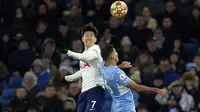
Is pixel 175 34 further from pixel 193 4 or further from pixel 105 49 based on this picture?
pixel 105 49

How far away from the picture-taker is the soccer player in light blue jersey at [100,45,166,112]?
13.9 m

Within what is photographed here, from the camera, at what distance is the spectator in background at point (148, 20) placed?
72.1ft

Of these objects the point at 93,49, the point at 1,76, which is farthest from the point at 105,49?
the point at 1,76

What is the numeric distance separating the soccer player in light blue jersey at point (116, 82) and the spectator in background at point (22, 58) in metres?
7.73

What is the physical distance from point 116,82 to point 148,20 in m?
8.28

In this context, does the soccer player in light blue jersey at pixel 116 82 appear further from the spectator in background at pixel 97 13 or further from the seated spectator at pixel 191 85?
the spectator in background at pixel 97 13

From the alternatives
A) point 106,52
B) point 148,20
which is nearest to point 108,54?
point 106,52

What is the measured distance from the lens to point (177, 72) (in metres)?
20.4

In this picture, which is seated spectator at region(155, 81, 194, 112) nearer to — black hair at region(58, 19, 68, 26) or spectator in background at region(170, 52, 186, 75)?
spectator in background at region(170, 52, 186, 75)

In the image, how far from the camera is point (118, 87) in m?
14.0

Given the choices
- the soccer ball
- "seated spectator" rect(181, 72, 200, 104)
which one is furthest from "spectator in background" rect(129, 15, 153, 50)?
the soccer ball

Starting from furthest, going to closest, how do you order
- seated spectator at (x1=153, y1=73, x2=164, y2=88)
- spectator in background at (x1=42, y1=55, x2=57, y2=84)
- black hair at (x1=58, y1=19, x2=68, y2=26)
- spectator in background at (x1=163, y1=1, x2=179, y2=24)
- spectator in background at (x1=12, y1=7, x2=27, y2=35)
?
spectator in background at (x1=12, y1=7, x2=27, y2=35) < black hair at (x1=58, y1=19, x2=68, y2=26) < spectator in background at (x1=163, y1=1, x2=179, y2=24) < spectator in background at (x1=42, y1=55, x2=57, y2=84) < seated spectator at (x1=153, y1=73, x2=164, y2=88)

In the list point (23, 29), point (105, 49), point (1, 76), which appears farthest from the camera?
point (23, 29)

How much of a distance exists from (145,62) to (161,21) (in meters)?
2.02
